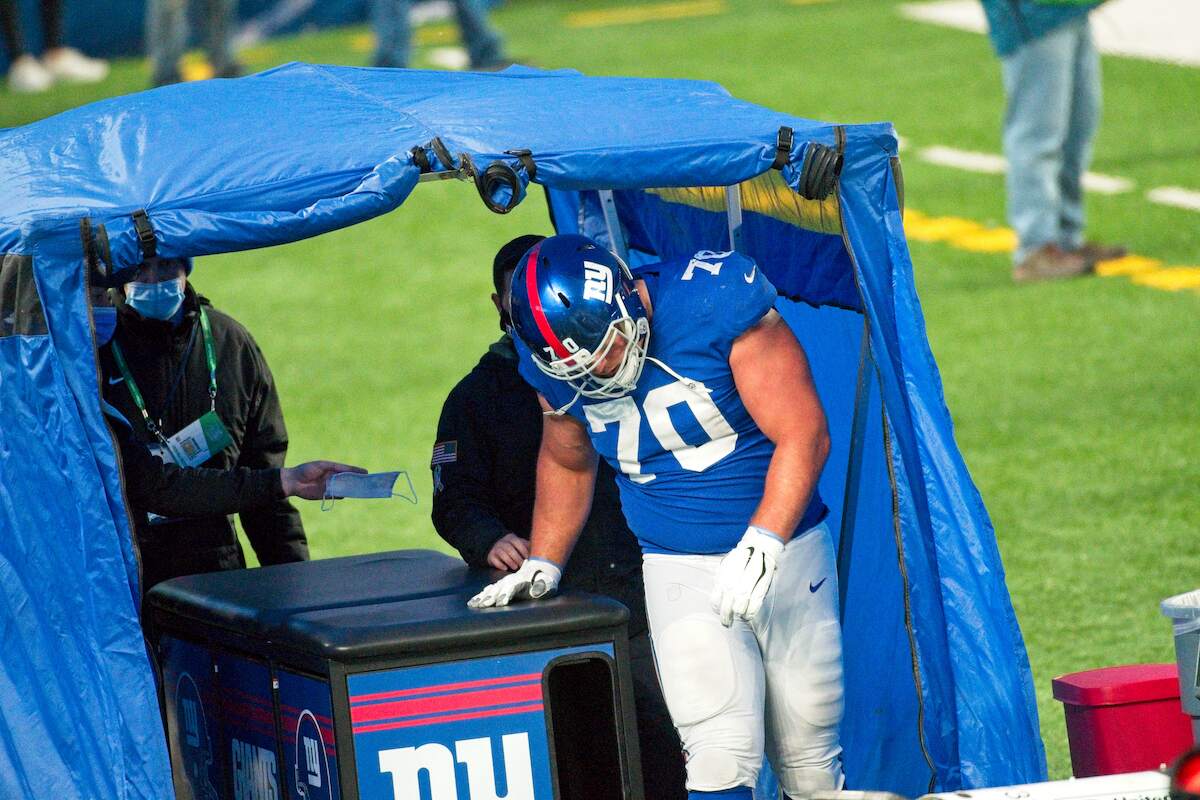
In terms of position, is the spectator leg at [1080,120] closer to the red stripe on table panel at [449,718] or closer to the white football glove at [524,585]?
the white football glove at [524,585]

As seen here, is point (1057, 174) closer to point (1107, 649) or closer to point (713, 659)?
point (1107, 649)

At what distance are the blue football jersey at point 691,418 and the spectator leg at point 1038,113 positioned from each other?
7.31m

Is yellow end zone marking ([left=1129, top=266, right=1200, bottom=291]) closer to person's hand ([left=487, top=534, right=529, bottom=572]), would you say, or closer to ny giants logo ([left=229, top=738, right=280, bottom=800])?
person's hand ([left=487, top=534, right=529, bottom=572])

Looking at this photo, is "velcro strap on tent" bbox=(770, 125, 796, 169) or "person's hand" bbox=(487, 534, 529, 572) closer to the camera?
"velcro strap on tent" bbox=(770, 125, 796, 169)

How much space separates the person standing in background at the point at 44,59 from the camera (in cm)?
1792

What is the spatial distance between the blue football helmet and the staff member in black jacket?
2.09 ft

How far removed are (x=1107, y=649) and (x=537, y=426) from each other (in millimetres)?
2771

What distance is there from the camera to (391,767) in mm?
4781

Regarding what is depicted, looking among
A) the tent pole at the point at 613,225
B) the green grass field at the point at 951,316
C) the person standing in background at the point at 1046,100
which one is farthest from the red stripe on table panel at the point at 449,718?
the person standing in background at the point at 1046,100

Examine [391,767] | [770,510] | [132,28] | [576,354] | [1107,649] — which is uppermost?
[132,28]

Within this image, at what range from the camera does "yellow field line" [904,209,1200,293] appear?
1305cm

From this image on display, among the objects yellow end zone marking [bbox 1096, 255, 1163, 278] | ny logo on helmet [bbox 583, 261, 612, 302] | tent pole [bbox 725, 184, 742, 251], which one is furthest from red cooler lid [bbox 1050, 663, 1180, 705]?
yellow end zone marking [bbox 1096, 255, 1163, 278]

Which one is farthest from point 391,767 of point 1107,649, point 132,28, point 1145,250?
point 132,28

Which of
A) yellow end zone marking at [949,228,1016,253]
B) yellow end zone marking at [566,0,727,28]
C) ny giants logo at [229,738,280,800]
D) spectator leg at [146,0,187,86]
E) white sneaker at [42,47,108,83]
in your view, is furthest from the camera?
yellow end zone marking at [566,0,727,28]
